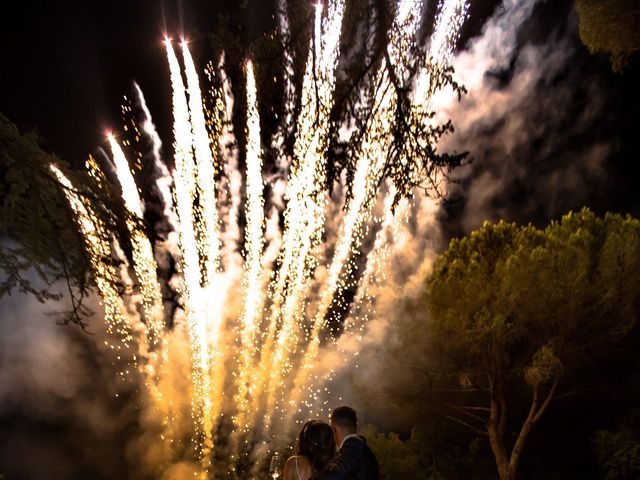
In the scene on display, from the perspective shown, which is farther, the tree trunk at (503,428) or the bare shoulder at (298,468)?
the tree trunk at (503,428)

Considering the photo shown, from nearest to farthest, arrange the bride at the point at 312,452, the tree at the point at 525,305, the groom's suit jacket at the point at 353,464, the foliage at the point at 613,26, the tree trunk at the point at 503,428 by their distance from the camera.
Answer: the groom's suit jacket at the point at 353,464 < the bride at the point at 312,452 < the foliage at the point at 613,26 < the tree at the point at 525,305 < the tree trunk at the point at 503,428

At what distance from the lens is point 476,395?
506 inches

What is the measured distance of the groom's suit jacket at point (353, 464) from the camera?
245cm

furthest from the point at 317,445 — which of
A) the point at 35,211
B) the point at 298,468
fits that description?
the point at 35,211

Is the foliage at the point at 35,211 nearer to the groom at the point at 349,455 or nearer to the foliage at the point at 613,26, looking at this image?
the groom at the point at 349,455

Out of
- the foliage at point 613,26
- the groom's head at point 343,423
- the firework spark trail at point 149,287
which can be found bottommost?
the groom's head at point 343,423

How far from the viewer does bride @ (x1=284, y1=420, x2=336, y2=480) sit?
259 centimetres

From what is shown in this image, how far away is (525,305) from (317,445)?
9313 millimetres

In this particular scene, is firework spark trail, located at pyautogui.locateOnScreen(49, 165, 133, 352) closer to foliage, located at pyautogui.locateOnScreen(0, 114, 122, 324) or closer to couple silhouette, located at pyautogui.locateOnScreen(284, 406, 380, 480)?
foliage, located at pyautogui.locateOnScreen(0, 114, 122, 324)

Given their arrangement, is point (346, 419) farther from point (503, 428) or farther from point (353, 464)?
A: point (503, 428)

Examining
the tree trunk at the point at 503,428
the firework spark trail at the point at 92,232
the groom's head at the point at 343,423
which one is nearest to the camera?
the groom's head at the point at 343,423

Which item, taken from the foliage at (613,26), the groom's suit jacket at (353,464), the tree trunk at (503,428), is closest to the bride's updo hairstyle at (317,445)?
the groom's suit jacket at (353,464)

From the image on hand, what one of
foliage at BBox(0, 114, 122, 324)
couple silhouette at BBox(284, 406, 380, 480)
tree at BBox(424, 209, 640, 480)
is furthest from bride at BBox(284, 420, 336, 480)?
tree at BBox(424, 209, 640, 480)

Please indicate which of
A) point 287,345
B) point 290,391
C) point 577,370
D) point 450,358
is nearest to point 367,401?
point 450,358
